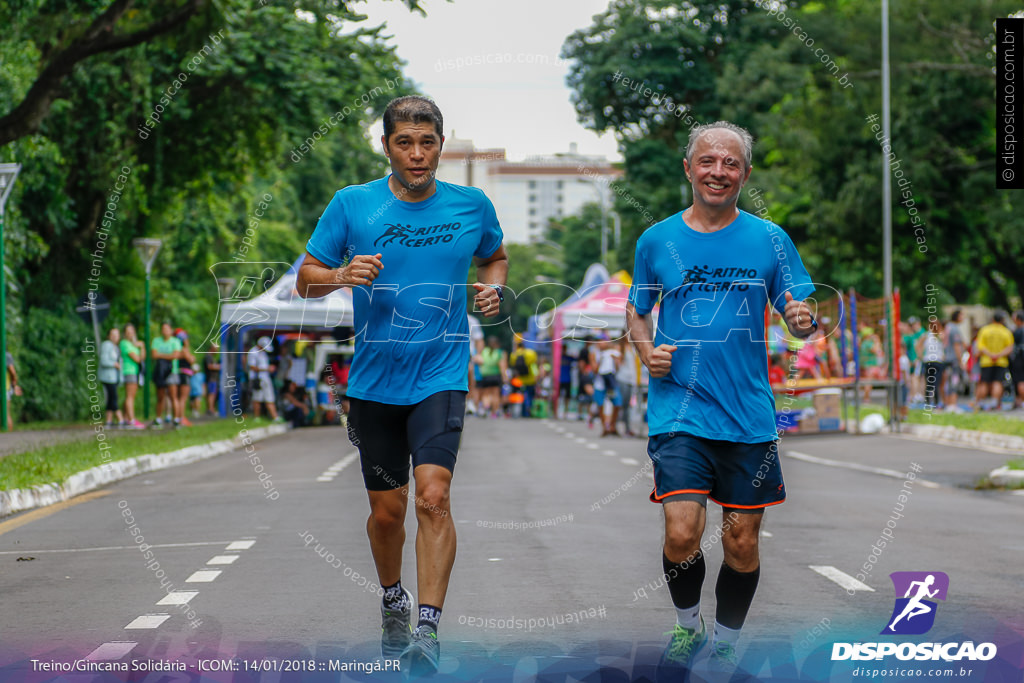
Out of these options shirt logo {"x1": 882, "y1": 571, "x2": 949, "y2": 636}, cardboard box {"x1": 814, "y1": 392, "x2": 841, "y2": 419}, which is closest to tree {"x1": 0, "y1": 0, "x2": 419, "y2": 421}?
cardboard box {"x1": 814, "y1": 392, "x2": 841, "y2": 419}

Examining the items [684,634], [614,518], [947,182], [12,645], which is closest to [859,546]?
[614,518]

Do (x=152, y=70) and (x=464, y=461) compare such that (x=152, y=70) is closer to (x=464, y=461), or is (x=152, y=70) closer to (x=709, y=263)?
(x=464, y=461)

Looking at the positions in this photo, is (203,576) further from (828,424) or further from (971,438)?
(828,424)

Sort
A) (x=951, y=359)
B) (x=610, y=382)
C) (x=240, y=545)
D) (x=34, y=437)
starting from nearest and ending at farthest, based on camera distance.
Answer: (x=240, y=545)
(x=34, y=437)
(x=610, y=382)
(x=951, y=359)

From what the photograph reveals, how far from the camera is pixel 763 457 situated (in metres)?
5.23

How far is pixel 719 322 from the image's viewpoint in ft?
17.1

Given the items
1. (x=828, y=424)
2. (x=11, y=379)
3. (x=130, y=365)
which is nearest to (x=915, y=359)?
(x=828, y=424)

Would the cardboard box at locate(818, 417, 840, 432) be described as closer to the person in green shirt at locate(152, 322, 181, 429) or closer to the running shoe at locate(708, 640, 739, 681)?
the person in green shirt at locate(152, 322, 181, 429)

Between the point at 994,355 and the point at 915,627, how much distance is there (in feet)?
69.5

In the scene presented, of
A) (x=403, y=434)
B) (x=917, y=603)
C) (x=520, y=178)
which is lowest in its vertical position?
(x=917, y=603)

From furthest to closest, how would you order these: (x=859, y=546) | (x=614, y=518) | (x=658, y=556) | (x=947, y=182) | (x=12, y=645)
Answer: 1. (x=947, y=182)
2. (x=614, y=518)
3. (x=859, y=546)
4. (x=658, y=556)
5. (x=12, y=645)

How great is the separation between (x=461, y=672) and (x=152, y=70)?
72.1ft

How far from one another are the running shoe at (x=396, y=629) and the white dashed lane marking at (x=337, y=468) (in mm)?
9830

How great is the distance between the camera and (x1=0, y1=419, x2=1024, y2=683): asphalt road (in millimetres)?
5855
